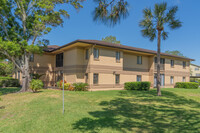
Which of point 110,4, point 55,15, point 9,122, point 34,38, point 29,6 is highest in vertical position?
point 29,6

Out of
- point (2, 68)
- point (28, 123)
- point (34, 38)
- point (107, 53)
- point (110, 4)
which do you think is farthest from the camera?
point (2, 68)

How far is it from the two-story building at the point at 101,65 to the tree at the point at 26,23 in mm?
3892

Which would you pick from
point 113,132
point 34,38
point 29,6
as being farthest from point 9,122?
point 29,6

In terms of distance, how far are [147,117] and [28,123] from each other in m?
5.65

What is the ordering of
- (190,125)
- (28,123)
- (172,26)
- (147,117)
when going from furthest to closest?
(172,26), (147,117), (28,123), (190,125)

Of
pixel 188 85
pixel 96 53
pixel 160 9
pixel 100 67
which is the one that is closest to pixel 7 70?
pixel 96 53

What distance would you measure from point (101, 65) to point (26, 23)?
10.7 m

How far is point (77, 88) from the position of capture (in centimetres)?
1714

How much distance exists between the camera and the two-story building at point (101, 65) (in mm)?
18391

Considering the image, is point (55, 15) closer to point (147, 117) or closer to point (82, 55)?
point (82, 55)

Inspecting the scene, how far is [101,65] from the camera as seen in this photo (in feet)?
61.2

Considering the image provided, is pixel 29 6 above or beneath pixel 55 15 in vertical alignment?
above

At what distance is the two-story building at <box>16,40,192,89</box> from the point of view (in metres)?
18.4

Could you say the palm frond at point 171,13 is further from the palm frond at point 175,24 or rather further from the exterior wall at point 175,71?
the exterior wall at point 175,71
